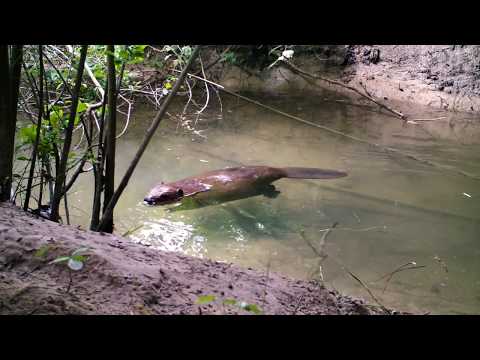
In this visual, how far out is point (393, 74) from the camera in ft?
30.6

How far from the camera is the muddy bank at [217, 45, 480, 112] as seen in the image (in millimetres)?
8859

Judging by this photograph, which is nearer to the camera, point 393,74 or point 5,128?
point 5,128

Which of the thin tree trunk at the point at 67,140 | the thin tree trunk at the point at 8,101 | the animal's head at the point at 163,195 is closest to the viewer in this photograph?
the thin tree trunk at the point at 8,101

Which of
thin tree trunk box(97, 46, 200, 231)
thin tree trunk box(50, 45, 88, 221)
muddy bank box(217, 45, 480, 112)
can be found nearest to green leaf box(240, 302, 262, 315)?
thin tree trunk box(97, 46, 200, 231)

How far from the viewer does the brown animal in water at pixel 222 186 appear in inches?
187

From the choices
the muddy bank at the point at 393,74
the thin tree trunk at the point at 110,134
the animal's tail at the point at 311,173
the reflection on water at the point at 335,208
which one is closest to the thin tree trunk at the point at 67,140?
the thin tree trunk at the point at 110,134

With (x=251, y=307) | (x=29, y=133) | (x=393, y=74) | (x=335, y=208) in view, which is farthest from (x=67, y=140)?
(x=393, y=74)

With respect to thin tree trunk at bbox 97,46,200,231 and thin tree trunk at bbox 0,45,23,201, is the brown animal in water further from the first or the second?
thin tree trunk at bbox 0,45,23,201

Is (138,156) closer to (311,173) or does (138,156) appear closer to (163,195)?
(163,195)

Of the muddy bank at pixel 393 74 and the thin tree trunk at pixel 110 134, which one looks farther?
the muddy bank at pixel 393 74

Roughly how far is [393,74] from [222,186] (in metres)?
5.77

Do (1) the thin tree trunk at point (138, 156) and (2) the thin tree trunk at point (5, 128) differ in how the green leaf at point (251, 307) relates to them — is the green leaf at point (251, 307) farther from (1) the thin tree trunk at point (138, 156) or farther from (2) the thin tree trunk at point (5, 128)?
(2) the thin tree trunk at point (5, 128)

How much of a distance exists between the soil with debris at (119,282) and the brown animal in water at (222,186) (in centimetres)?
191
